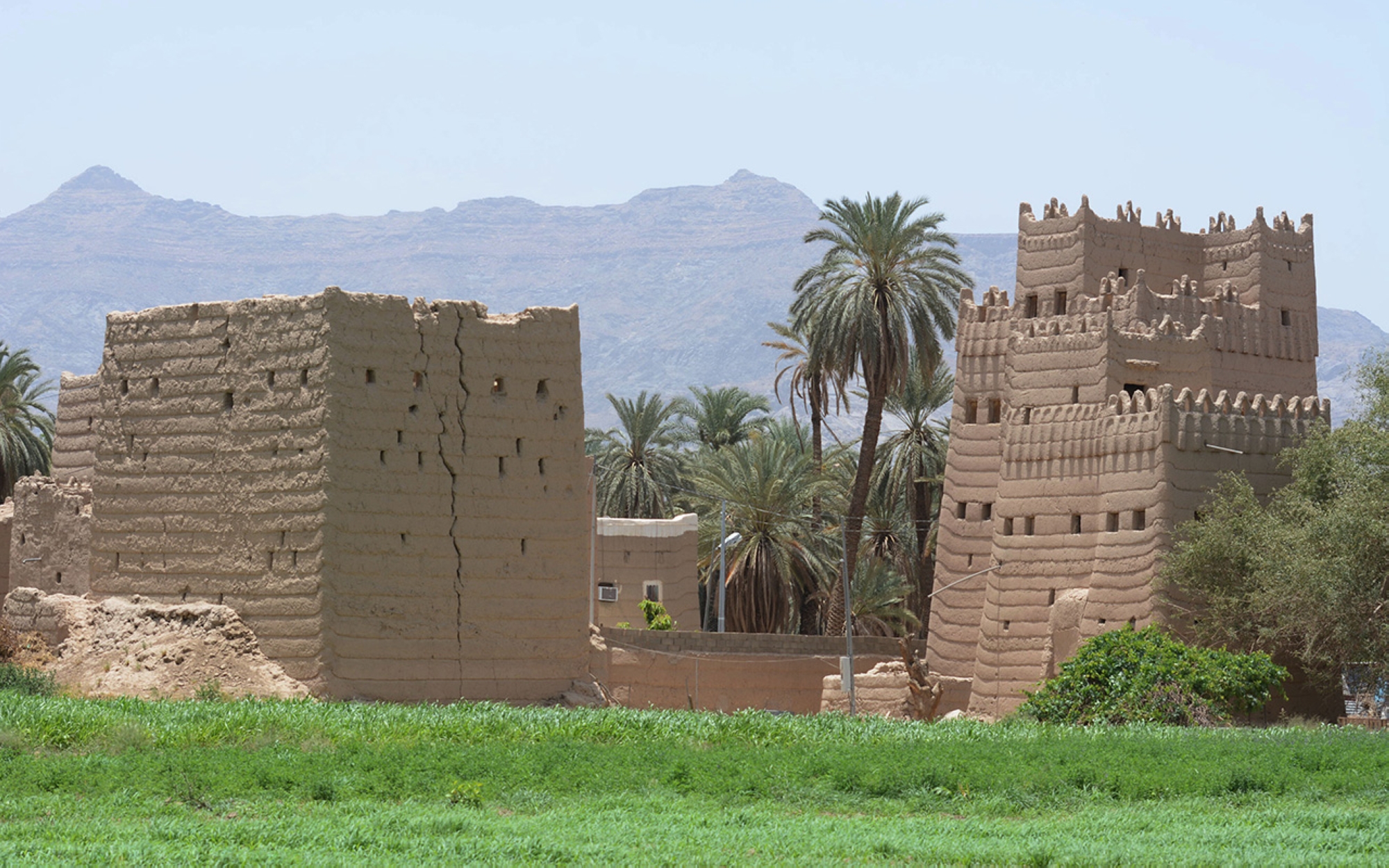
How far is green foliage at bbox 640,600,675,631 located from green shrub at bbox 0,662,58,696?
57.8 ft

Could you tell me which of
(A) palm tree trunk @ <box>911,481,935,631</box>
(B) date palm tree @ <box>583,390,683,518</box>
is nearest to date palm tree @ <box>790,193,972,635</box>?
(A) palm tree trunk @ <box>911,481,935,631</box>

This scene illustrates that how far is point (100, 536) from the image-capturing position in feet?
90.9

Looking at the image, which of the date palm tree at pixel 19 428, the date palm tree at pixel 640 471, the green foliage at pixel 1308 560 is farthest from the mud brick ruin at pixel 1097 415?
the date palm tree at pixel 19 428

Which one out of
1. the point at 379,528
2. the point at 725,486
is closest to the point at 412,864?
the point at 379,528

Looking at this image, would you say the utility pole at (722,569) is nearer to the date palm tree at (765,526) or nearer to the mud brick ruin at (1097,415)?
the date palm tree at (765,526)

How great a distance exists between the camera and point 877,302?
143 ft

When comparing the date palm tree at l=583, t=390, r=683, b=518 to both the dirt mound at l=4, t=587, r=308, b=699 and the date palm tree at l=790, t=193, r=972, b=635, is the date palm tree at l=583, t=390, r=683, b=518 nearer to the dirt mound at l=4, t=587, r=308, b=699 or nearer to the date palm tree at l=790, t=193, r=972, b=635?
the date palm tree at l=790, t=193, r=972, b=635

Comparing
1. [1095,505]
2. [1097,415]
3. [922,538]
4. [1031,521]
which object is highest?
[1097,415]

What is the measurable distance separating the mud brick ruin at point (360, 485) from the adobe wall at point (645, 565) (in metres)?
16.4

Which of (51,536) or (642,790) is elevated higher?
(51,536)

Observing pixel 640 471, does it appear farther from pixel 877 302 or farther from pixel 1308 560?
pixel 1308 560

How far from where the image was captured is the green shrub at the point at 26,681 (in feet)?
81.1

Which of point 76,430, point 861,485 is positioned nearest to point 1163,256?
point 861,485

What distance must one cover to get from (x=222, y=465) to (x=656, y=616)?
17.4 m
